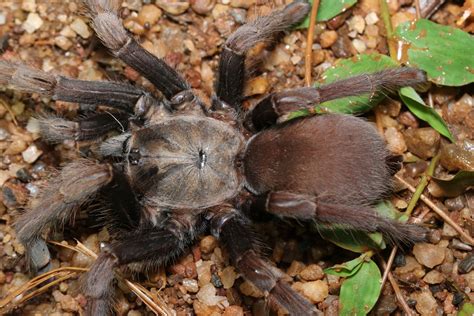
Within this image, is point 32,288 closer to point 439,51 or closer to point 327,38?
point 327,38

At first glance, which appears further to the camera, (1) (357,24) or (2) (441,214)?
(1) (357,24)

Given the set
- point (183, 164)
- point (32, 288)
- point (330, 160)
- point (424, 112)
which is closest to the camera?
point (330, 160)

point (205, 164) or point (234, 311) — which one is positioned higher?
point (205, 164)

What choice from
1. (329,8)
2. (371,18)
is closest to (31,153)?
(329,8)

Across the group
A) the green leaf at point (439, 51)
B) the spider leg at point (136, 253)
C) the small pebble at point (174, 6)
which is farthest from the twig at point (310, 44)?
the spider leg at point (136, 253)

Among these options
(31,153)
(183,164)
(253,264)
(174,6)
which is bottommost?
(31,153)

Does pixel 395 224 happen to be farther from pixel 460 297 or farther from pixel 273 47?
pixel 273 47

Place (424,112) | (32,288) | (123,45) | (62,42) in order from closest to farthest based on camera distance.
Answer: (123,45) < (32,288) < (424,112) < (62,42)
